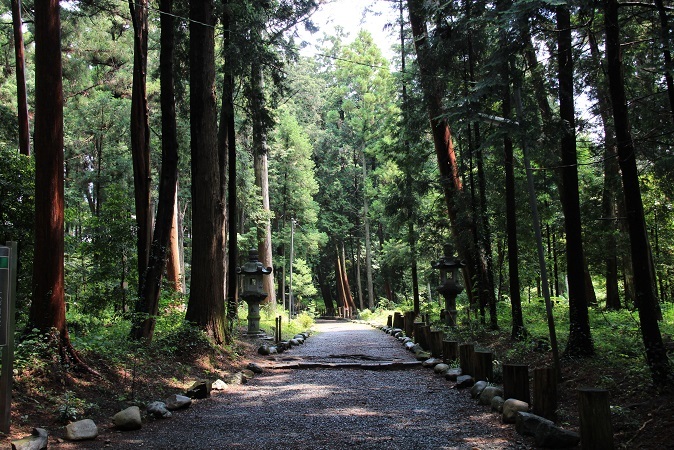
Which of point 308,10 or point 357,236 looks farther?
point 357,236

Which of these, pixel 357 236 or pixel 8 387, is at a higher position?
pixel 357 236

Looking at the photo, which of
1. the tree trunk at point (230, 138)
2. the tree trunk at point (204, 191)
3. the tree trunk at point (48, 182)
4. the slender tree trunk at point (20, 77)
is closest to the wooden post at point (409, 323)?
the tree trunk at point (230, 138)

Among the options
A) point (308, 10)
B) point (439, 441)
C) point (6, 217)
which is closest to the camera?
point (439, 441)

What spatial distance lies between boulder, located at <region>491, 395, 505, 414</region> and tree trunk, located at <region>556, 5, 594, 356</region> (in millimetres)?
2042

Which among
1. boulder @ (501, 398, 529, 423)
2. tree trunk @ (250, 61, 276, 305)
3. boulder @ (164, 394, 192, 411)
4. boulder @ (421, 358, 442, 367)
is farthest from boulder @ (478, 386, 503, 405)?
tree trunk @ (250, 61, 276, 305)

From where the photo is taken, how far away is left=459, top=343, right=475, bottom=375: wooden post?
299 inches

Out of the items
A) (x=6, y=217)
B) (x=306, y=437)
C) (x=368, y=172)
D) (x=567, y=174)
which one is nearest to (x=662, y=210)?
(x=567, y=174)

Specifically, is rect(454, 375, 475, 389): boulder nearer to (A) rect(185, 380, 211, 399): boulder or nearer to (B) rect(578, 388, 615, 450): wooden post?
(B) rect(578, 388, 615, 450): wooden post

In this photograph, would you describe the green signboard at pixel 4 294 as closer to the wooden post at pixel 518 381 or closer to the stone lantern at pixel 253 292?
the wooden post at pixel 518 381

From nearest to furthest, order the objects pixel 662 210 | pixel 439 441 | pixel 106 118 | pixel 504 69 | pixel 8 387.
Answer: pixel 8 387 → pixel 439 441 → pixel 504 69 → pixel 662 210 → pixel 106 118

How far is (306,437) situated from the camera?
500 cm

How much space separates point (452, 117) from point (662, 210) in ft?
44.3

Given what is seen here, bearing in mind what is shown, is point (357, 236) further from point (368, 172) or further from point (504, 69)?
point (504, 69)

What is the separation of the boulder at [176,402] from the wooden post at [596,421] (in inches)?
178
